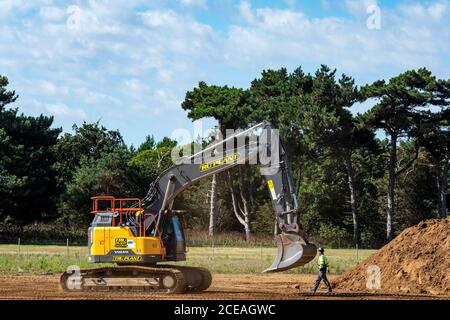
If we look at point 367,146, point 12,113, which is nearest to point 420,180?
point 367,146

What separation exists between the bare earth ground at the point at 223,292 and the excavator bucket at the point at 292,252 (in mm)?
1876

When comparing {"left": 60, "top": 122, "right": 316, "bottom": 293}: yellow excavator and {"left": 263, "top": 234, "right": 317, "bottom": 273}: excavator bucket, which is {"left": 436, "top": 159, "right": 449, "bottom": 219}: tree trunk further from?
{"left": 263, "top": 234, "right": 317, "bottom": 273}: excavator bucket

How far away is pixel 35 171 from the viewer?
243ft

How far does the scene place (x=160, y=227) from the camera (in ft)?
84.5

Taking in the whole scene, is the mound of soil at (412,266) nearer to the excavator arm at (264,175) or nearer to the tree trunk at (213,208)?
the excavator arm at (264,175)

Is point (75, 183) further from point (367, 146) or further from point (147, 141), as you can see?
point (147, 141)

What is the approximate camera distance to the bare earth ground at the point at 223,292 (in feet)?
81.2

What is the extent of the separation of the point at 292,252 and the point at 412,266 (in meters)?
7.69

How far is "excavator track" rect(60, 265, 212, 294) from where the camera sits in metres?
25.3

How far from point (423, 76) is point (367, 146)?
8.92 meters

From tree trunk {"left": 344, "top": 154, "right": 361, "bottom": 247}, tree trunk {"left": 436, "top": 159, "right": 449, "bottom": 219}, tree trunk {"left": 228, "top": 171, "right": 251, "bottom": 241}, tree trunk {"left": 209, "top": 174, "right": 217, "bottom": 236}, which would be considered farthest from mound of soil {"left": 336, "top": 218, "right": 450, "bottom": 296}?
tree trunk {"left": 228, "top": 171, "right": 251, "bottom": 241}

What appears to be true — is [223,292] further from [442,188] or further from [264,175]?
[442,188]

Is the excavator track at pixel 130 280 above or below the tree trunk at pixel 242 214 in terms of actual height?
below

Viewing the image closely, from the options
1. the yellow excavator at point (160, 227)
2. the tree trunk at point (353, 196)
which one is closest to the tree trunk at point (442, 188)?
Answer: the tree trunk at point (353, 196)
